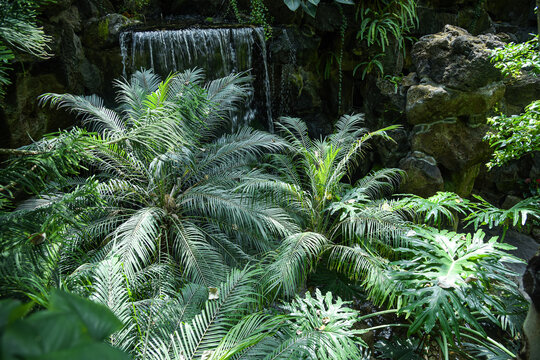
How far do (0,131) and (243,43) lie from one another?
3029 mm

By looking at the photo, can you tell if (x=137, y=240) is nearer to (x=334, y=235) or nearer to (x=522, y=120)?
(x=334, y=235)

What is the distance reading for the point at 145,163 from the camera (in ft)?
10.1

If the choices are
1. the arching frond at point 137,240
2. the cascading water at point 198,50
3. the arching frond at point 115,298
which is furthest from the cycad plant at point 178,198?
the cascading water at point 198,50

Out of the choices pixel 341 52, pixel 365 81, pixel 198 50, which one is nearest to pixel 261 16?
pixel 198 50

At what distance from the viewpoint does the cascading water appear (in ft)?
13.4

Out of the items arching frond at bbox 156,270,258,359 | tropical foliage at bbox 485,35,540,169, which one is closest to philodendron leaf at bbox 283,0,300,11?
tropical foliage at bbox 485,35,540,169

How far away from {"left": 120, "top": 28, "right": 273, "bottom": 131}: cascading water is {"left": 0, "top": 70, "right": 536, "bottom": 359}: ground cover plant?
52 centimetres

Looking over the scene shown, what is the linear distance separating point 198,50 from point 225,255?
2.85m

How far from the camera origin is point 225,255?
2.78 meters

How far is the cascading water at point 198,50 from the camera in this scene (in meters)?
4.07

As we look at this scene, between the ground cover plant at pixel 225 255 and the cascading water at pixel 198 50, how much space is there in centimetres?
52

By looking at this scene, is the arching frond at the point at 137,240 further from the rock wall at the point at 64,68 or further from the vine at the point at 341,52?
the vine at the point at 341,52

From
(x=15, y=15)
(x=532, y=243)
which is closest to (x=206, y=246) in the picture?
(x=15, y=15)

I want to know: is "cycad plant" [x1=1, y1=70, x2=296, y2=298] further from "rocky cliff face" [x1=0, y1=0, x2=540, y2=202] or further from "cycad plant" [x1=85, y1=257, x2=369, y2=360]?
"rocky cliff face" [x1=0, y1=0, x2=540, y2=202]
